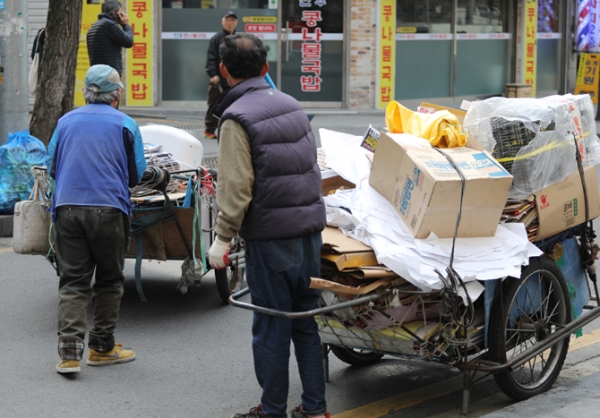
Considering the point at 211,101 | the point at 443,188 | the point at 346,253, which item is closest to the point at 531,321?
the point at 443,188

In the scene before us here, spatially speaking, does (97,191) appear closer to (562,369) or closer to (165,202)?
(165,202)

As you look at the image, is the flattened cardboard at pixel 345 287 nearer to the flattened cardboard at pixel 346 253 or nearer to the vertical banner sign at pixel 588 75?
the flattened cardboard at pixel 346 253

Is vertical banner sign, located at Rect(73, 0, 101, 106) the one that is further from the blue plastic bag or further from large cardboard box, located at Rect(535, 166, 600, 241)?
large cardboard box, located at Rect(535, 166, 600, 241)

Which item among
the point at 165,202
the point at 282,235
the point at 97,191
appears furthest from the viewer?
the point at 165,202

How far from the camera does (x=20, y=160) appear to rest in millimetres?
8320

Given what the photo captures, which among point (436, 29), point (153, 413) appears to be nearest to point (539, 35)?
point (436, 29)

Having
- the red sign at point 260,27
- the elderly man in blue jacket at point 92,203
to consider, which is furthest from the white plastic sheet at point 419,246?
the red sign at point 260,27

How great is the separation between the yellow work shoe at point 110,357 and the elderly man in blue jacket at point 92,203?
20 millimetres

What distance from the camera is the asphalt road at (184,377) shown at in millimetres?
4629

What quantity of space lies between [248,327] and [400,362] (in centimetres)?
120

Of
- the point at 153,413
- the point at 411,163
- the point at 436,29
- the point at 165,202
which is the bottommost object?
the point at 153,413

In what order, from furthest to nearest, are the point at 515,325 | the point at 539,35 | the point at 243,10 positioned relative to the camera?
the point at 539,35
the point at 243,10
the point at 515,325

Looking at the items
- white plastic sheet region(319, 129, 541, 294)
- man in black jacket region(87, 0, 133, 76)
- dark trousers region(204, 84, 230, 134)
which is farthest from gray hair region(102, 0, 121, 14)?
white plastic sheet region(319, 129, 541, 294)

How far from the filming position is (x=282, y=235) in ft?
12.9
